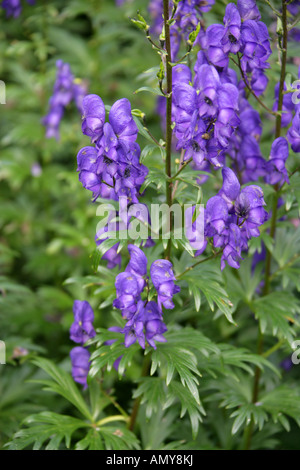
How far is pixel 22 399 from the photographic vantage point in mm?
2455

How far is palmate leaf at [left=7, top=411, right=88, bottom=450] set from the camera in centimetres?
178

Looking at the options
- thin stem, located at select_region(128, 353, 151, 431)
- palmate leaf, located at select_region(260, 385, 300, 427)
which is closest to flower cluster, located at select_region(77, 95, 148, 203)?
thin stem, located at select_region(128, 353, 151, 431)

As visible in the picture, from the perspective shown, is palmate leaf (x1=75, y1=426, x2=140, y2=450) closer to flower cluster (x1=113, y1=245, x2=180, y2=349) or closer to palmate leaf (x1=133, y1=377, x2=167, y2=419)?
palmate leaf (x1=133, y1=377, x2=167, y2=419)

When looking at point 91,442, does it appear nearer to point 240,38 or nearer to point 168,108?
point 168,108

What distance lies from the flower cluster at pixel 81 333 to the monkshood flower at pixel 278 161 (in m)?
0.80

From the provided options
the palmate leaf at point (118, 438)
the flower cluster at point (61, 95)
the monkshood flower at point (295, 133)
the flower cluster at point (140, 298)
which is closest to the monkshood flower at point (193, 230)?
the flower cluster at point (140, 298)

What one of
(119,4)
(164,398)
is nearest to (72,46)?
(119,4)

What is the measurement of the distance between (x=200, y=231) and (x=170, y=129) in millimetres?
319

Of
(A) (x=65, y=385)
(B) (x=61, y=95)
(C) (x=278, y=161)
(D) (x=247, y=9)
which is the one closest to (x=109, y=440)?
(A) (x=65, y=385)

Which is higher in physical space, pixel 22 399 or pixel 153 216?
pixel 153 216

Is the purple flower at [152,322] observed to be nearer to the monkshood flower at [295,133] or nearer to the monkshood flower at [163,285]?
the monkshood flower at [163,285]

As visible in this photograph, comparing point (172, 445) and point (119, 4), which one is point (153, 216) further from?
point (119, 4)

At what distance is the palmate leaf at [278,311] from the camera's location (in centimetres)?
191

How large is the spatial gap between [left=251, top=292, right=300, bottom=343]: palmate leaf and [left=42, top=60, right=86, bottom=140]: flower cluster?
1.72 metres
